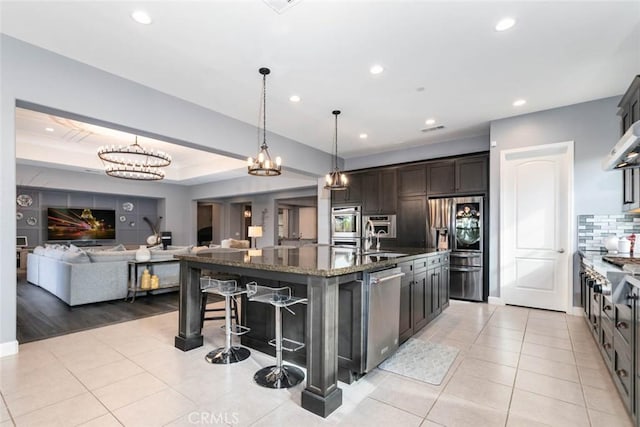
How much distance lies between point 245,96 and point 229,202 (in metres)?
8.42

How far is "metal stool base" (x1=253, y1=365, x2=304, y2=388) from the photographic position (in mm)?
2277

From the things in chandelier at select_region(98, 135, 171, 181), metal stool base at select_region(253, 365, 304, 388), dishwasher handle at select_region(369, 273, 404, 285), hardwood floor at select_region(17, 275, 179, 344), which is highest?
chandelier at select_region(98, 135, 171, 181)

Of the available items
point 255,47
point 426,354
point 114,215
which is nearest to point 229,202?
point 114,215

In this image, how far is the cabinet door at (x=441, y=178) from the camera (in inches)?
213

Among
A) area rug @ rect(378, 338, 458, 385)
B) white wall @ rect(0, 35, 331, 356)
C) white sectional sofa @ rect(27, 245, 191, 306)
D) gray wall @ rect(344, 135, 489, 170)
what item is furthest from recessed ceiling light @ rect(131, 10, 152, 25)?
gray wall @ rect(344, 135, 489, 170)

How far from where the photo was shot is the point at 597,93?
3.92m

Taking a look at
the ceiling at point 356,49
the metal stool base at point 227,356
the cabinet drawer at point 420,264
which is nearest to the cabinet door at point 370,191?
the ceiling at point 356,49

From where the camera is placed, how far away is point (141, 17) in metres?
2.50

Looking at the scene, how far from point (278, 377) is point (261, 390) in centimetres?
17

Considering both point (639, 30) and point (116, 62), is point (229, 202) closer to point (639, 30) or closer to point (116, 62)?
point (116, 62)

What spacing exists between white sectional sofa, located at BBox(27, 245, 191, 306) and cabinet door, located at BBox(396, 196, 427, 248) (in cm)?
444

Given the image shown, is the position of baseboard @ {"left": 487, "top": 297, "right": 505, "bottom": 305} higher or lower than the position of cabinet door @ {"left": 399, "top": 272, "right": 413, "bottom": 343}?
lower

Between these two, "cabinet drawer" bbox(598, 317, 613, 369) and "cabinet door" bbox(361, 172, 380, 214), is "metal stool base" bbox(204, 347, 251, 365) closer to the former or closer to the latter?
"cabinet drawer" bbox(598, 317, 613, 369)

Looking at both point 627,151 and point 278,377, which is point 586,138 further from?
point 278,377
